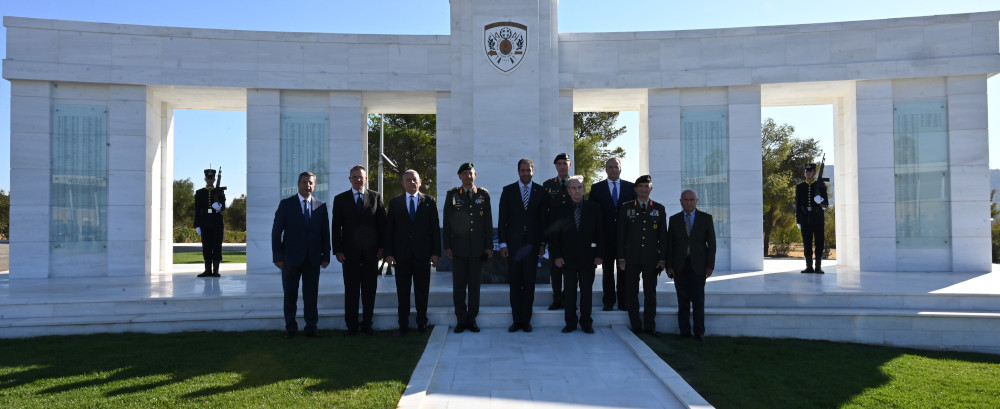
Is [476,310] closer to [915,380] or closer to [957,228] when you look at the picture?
[915,380]

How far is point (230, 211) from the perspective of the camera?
41375 millimetres

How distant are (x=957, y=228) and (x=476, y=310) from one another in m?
8.76

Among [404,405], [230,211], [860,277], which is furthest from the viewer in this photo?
[230,211]

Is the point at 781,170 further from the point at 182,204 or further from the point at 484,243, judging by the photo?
the point at 182,204

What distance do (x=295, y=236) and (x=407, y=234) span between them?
1061 millimetres

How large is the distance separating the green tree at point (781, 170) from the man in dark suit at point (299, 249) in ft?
73.7

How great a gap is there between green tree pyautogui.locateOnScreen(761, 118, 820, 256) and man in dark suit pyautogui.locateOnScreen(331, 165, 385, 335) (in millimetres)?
22085

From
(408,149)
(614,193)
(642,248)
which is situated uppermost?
(408,149)

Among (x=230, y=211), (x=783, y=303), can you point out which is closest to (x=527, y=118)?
(x=783, y=303)

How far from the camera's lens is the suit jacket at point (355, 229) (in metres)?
6.01

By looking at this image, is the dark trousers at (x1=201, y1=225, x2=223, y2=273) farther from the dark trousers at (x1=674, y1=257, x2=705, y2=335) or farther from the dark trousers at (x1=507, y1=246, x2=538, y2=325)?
the dark trousers at (x1=674, y1=257, x2=705, y2=335)

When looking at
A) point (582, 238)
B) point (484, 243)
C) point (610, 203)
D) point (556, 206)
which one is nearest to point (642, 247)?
point (582, 238)

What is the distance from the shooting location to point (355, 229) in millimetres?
6016

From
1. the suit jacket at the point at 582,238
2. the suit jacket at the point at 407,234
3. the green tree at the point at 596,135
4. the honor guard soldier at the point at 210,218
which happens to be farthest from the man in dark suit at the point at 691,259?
the green tree at the point at 596,135
